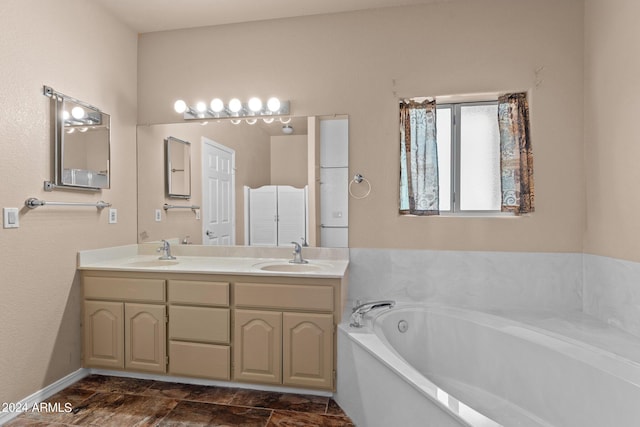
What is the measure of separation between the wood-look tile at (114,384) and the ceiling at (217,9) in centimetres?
265

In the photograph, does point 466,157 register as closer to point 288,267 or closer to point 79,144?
point 288,267

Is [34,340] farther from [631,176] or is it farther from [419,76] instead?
[631,176]

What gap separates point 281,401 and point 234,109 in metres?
2.06

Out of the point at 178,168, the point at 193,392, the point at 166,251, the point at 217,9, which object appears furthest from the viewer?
the point at 178,168

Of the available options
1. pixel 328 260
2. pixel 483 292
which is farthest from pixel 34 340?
pixel 483 292

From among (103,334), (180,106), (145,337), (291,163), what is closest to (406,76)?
(291,163)

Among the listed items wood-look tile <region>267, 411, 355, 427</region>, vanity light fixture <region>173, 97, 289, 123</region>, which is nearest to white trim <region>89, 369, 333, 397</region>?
wood-look tile <region>267, 411, 355, 427</region>

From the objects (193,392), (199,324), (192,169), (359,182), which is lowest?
(193,392)

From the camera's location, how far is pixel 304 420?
6.14 ft

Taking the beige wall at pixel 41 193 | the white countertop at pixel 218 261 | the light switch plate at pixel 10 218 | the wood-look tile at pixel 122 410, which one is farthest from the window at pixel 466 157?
the light switch plate at pixel 10 218

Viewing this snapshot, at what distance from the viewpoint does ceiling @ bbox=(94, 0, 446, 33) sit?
8.06 feet

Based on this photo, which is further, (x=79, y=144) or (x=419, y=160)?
(x=419, y=160)

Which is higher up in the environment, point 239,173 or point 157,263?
point 239,173

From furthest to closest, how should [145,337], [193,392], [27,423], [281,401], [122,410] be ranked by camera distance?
1. [145,337]
2. [193,392]
3. [281,401]
4. [122,410]
5. [27,423]
